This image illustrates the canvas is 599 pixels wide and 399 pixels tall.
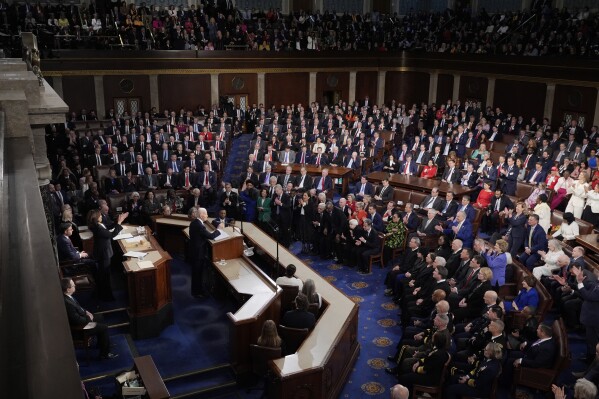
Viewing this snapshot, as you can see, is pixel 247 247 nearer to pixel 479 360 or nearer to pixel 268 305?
pixel 268 305

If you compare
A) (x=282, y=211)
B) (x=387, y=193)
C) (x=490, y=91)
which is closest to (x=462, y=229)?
(x=387, y=193)

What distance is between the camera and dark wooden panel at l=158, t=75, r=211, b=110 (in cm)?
2342

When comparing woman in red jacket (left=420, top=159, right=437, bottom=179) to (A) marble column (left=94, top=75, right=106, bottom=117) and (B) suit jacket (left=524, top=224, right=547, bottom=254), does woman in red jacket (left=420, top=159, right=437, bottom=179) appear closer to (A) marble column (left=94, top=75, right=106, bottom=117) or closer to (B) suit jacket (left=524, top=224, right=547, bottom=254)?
(B) suit jacket (left=524, top=224, right=547, bottom=254)

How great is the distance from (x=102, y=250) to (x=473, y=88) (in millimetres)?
20058

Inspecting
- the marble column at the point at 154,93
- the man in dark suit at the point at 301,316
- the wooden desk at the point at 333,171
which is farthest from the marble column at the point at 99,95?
the man in dark suit at the point at 301,316

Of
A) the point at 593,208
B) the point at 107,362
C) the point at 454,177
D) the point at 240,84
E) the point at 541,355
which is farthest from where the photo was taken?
the point at 240,84

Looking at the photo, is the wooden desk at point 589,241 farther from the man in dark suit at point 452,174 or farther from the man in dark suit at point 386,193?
the man in dark suit at point 452,174

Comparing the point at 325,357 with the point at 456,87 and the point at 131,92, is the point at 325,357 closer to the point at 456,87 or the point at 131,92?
the point at 131,92

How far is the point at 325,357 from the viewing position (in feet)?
20.6

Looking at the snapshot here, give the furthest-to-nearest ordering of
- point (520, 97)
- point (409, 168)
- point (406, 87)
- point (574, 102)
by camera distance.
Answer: point (406, 87)
point (520, 97)
point (574, 102)
point (409, 168)

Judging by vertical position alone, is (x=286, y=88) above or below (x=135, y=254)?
above

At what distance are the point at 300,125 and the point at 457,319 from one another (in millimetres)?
13629

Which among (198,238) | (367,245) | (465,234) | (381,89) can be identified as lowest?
(367,245)

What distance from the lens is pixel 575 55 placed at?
64.0ft
